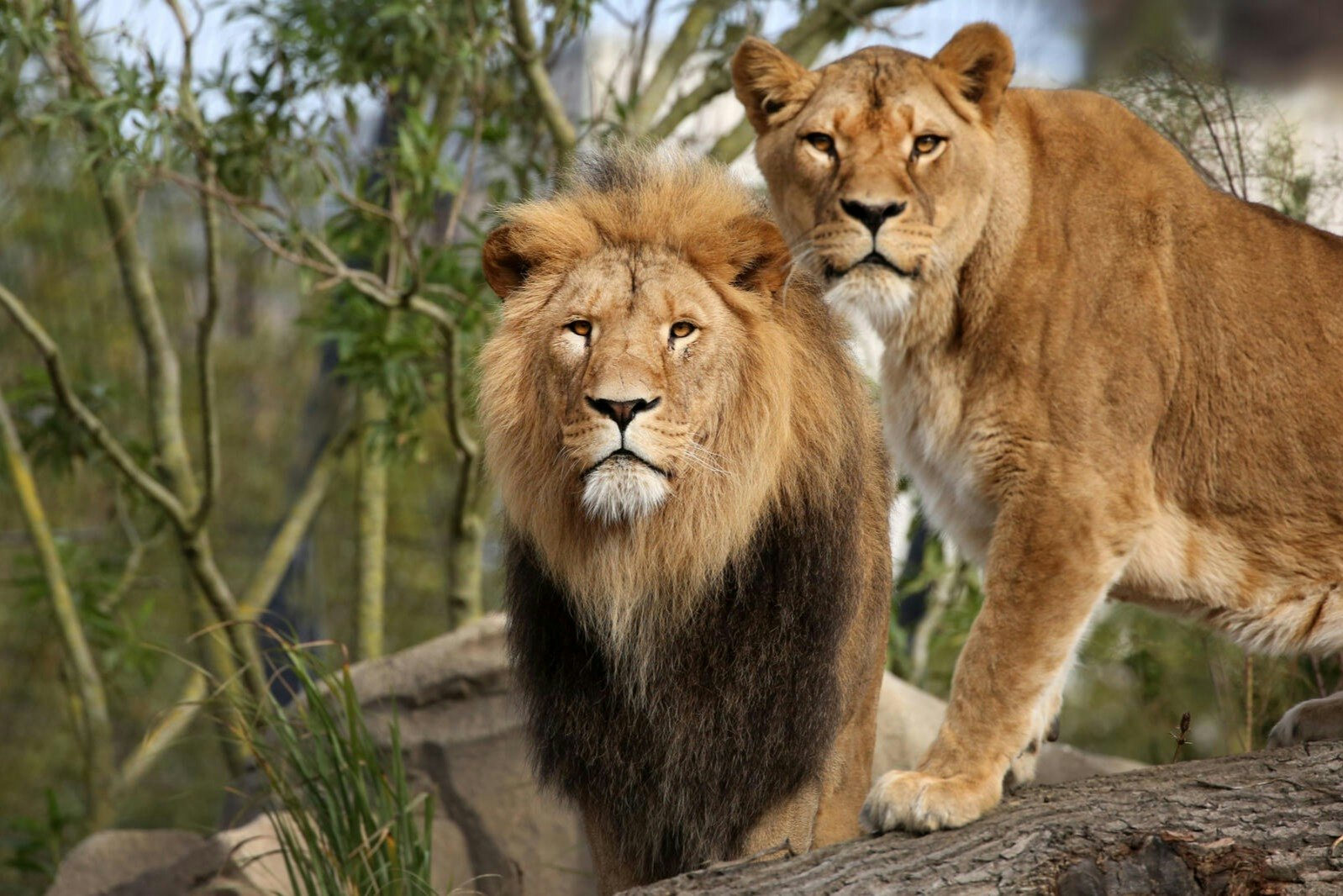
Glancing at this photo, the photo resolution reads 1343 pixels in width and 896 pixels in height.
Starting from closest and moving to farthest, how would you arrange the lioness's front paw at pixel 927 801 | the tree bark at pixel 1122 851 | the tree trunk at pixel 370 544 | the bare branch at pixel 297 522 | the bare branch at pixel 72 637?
the tree bark at pixel 1122 851 < the lioness's front paw at pixel 927 801 < the bare branch at pixel 72 637 < the tree trunk at pixel 370 544 < the bare branch at pixel 297 522

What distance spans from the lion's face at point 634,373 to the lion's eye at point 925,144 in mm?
504

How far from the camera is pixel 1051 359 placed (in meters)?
2.75

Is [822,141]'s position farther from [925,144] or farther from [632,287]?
[632,287]

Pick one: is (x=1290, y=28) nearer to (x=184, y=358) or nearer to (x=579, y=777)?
(x=579, y=777)

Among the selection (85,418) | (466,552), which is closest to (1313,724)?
(466,552)

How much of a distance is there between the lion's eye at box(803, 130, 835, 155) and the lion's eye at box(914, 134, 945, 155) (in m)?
0.16

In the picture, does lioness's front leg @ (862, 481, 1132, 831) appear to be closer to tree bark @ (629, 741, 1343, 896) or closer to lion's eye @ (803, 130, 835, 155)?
tree bark @ (629, 741, 1343, 896)

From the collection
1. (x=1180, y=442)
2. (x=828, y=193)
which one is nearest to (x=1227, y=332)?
(x=1180, y=442)

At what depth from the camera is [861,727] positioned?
3.32m

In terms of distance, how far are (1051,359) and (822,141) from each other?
0.61 meters

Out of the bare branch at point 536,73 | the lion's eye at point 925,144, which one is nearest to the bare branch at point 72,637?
the bare branch at point 536,73

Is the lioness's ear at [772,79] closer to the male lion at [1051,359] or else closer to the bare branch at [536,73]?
the male lion at [1051,359]

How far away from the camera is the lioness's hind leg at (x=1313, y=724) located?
2832 millimetres

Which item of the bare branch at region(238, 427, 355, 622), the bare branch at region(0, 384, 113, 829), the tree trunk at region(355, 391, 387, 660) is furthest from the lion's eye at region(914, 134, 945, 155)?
the bare branch at region(0, 384, 113, 829)
